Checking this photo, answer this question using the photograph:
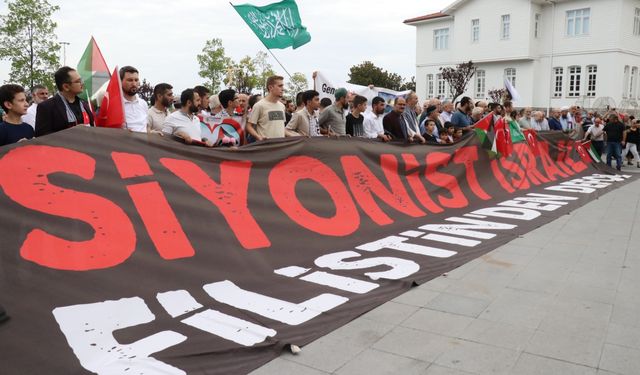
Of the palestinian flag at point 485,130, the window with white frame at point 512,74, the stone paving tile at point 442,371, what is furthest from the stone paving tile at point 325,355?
the window with white frame at point 512,74

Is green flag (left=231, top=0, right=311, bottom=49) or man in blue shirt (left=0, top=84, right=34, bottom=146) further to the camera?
green flag (left=231, top=0, right=311, bottom=49)

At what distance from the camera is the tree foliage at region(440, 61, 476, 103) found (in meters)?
39.8

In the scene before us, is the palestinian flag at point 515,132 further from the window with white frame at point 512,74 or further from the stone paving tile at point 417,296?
the window with white frame at point 512,74

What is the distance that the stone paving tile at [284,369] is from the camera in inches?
117

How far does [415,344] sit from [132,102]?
3.84m

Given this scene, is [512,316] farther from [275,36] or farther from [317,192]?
[275,36]

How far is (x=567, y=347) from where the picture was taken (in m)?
3.26

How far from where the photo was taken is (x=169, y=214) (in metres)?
4.35

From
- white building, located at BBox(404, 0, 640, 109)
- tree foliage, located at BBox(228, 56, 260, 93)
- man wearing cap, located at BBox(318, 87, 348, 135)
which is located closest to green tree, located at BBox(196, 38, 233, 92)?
tree foliage, located at BBox(228, 56, 260, 93)

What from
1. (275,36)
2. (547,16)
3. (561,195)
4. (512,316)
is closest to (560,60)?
(547,16)

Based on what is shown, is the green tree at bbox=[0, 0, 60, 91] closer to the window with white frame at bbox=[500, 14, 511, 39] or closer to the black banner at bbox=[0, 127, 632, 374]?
the black banner at bbox=[0, 127, 632, 374]

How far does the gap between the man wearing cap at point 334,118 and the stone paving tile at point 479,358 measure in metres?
4.44

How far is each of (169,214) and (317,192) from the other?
202cm

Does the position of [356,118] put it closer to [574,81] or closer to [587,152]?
[587,152]
